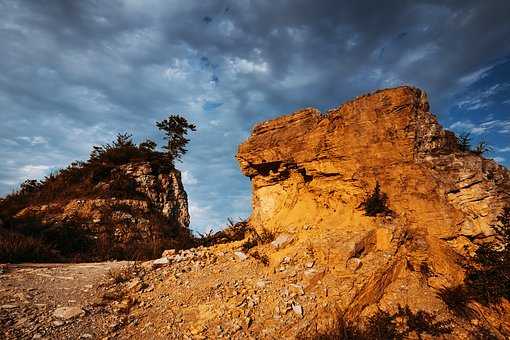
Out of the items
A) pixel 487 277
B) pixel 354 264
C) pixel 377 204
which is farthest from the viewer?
pixel 377 204

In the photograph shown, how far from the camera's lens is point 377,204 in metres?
7.23

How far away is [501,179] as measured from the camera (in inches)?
257

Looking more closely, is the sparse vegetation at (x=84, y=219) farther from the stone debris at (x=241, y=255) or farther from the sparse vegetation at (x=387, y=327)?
the sparse vegetation at (x=387, y=327)

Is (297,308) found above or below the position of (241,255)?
below

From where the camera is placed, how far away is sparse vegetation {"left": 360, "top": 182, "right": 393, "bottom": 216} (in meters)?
7.20

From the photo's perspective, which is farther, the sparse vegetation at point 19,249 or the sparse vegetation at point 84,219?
the sparse vegetation at point 84,219

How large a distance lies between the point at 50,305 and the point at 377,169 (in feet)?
24.7

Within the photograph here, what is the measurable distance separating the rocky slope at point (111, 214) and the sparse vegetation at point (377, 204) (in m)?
7.94

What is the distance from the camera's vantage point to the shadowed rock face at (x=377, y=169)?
6.55 m

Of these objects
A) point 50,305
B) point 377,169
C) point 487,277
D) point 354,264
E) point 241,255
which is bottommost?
point 50,305

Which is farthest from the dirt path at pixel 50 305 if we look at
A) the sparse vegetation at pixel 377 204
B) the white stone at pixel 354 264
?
the sparse vegetation at pixel 377 204

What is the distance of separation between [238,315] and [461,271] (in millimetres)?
4603

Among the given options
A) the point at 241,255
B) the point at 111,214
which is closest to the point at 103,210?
the point at 111,214

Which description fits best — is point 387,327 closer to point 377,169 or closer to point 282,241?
point 282,241
